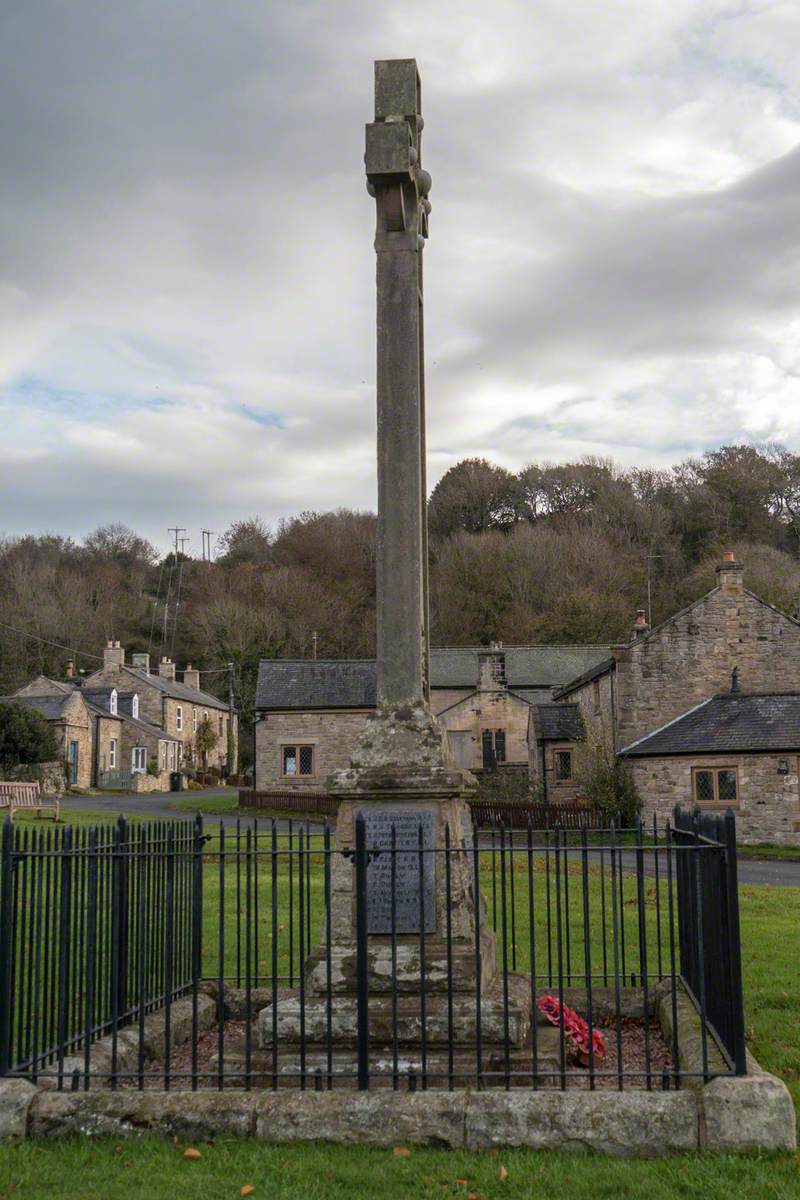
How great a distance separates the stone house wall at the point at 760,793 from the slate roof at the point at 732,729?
0.94ft

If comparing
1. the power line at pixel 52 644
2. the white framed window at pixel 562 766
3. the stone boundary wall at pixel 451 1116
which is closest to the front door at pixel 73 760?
the power line at pixel 52 644

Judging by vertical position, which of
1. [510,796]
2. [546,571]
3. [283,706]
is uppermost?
[546,571]

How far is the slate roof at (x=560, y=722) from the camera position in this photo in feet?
118

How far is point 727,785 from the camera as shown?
2814cm

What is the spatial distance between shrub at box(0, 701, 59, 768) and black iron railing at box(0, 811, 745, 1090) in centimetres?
3518

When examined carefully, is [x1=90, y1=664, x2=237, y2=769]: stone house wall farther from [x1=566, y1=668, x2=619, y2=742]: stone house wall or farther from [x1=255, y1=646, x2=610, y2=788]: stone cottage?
[x1=566, y1=668, x2=619, y2=742]: stone house wall

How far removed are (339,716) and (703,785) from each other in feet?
51.8

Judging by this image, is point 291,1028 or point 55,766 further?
point 55,766

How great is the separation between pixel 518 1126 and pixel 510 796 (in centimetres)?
3447

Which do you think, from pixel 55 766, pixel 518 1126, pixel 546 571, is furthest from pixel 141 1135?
pixel 546 571

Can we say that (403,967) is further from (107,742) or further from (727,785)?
(107,742)

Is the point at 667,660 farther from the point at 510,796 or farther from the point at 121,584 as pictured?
the point at 121,584

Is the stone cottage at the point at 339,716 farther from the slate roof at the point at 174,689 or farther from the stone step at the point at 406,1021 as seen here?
the stone step at the point at 406,1021

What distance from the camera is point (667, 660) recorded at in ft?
104
